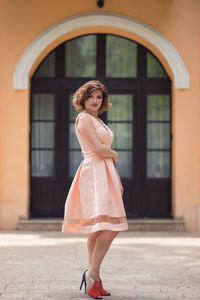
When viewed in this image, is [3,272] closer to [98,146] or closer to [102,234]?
[102,234]

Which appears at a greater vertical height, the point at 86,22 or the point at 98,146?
the point at 86,22

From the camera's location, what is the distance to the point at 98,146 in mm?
4527

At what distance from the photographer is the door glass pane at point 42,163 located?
31.9 ft

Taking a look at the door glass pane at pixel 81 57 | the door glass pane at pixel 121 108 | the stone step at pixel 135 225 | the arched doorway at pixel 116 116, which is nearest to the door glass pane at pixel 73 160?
the arched doorway at pixel 116 116

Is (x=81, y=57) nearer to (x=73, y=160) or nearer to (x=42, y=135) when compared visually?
(x=42, y=135)

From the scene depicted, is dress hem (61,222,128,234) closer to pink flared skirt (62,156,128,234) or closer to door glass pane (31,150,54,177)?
pink flared skirt (62,156,128,234)

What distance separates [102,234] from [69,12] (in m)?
5.80

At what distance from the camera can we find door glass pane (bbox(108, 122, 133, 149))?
32.1 feet

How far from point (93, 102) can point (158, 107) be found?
526 centimetres

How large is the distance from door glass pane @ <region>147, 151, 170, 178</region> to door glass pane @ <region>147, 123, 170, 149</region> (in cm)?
12

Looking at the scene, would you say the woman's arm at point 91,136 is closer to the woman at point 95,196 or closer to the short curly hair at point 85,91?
the woman at point 95,196

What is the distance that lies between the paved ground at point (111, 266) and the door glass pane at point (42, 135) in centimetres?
178

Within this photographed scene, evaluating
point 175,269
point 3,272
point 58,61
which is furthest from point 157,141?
point 3,272

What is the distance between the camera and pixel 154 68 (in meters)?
9.79
